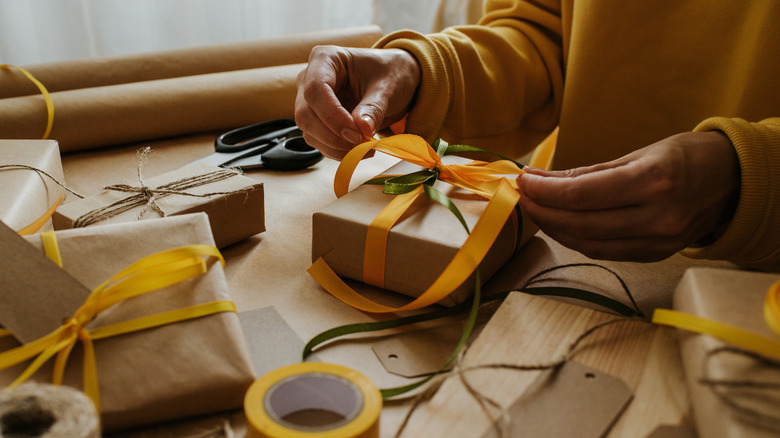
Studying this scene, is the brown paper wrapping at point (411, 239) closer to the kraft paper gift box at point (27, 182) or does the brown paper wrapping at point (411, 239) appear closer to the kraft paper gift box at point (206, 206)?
the kraft paper gift box at point (206, 206)

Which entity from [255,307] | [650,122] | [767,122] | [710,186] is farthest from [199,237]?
[650,122]

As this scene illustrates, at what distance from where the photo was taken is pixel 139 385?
41 cm

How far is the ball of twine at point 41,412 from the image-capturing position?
1.00 feet

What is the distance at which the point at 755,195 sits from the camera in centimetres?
56

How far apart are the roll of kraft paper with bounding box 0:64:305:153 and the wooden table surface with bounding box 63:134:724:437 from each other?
0.13 feet

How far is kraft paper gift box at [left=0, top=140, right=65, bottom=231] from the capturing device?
0.63 m

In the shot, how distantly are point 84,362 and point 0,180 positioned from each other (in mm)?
375

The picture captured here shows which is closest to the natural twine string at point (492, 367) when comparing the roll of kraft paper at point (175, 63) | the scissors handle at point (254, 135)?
the scissors handle at point (254, 135)

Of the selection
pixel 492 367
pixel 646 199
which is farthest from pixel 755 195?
pixel 492 367

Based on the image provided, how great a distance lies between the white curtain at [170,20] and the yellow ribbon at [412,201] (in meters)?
0.98

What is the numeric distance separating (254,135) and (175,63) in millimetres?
253

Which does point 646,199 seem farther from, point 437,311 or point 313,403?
point 313,403

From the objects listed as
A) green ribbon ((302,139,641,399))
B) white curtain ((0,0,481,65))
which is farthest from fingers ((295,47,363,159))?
white curtain ((0,0,481,65))

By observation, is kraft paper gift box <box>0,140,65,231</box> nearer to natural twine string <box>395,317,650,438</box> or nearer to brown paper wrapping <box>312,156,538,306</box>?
brown paper wrapping <box>312,156,538,306</box>
